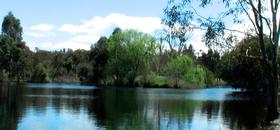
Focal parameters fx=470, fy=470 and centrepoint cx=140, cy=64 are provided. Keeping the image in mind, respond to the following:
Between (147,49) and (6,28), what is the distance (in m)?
78.6

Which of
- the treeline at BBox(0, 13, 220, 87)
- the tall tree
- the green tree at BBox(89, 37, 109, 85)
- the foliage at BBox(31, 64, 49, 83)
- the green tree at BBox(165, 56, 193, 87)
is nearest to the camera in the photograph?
the green tree at BBox(165, 56, 193, 87)

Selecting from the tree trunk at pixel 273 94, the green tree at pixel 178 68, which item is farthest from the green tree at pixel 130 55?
the tree trunk at pixel 273 94

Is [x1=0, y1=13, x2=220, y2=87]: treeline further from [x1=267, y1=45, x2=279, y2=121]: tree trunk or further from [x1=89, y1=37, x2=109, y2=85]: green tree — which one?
[x1=267, y1=45, x2=279, y2=121]: tree trunk

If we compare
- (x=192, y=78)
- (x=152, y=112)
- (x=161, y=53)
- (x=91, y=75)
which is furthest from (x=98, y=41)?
(x=152, y=112)

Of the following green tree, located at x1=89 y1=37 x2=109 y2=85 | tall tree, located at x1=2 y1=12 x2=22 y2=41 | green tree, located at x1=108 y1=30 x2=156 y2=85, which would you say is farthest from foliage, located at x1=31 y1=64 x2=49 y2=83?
green tree, located at x1=108 y1=30 x2=156 y2=85

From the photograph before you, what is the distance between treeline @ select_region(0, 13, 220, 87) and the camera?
136750 mm

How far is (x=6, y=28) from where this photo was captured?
629ft

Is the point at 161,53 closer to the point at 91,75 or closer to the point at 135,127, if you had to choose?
the point at 91,75

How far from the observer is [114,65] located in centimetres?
13950

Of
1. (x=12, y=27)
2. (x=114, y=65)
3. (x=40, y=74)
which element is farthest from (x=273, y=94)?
(x=12, y=27)

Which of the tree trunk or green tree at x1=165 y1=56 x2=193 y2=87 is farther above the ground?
green tree at x1=165 y1=56 x2=193 y2=87

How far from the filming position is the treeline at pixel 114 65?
449 feet

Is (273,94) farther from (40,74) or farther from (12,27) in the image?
(12,27)

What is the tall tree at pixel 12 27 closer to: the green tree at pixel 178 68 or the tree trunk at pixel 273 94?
the green tree at pixel 178 68
